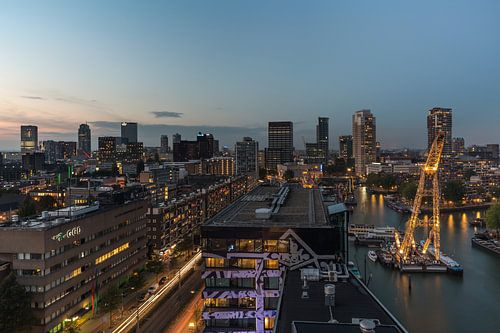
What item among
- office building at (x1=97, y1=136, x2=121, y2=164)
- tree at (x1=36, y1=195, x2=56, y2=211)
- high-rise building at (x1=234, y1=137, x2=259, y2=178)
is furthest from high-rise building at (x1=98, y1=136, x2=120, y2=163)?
tree at (x1=36, y1=195, x2=56, y2=211)

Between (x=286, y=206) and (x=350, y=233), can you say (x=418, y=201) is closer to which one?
(x=350, y=233)

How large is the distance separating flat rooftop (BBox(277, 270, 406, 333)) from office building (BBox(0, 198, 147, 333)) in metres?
13.9

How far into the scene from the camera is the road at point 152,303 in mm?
22688

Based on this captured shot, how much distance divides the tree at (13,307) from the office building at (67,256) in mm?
778

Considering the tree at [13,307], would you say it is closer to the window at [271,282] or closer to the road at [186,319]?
the road at [186,319]

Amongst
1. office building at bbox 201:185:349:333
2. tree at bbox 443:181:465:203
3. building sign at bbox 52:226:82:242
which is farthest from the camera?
tree at bbox 443:181:465:203

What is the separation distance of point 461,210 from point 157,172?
2541 inches

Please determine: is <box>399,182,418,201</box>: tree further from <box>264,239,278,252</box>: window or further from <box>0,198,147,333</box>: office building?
<box>264,239,278,252</box>: window

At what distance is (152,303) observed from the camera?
26266mm

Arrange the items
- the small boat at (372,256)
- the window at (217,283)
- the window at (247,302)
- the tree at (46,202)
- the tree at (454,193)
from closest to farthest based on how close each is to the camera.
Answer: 1. the window at (247,302)
2. the window at (217,283)
3. the small boat at (372,256)
4. the tree at (46,202)
5. the tree at (454,193)

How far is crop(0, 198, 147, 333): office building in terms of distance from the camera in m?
21.7

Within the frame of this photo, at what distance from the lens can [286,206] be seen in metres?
30.3

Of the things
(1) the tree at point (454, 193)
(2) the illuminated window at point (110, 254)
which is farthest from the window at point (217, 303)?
(1) the tree at point (454, 193)

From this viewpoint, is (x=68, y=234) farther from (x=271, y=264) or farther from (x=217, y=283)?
(x=271, y=264)
